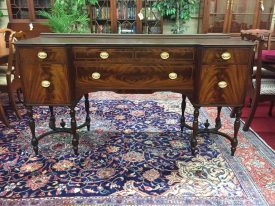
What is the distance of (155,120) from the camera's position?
278cm

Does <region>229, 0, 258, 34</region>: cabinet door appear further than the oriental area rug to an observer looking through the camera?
Yes

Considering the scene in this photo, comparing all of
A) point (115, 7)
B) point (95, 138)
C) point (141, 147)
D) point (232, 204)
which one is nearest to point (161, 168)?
point (141, 147)

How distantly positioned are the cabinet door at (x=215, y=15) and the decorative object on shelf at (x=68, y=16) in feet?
6.80

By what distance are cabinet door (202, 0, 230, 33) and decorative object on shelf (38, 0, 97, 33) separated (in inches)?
81.6

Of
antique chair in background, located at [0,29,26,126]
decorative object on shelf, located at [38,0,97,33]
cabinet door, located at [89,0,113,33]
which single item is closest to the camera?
antique chair in background, located at [0,29,26,126]

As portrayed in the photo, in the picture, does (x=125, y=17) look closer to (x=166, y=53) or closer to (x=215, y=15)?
(x=215, y=15)

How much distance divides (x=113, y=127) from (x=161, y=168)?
84 centimetres

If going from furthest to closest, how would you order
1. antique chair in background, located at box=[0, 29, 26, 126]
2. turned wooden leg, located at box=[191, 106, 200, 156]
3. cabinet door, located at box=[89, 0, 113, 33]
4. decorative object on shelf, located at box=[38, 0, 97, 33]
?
cabinet door, located at box=[89, 0, 113, 33], decorative object on shelf, located at box=[38, 0, 97, 33], antique chair in background, located at box=[0, 29, 26, 126], turned wooden leg, located at box=[191, 106, 200, 156]

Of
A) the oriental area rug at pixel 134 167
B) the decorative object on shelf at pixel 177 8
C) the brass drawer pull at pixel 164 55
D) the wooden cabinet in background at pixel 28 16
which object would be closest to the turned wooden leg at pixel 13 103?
the oriental area rug at pixel 134 167

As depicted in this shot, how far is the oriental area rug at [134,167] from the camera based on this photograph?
1626mm

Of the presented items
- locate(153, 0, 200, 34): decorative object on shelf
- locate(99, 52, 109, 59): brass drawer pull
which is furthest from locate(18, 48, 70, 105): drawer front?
locate(153, 0, 200, 34): decorative object on shelf

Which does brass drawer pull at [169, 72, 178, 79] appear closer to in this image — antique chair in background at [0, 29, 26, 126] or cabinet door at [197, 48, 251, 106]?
cabinet door at [197, 48, 251, 106]

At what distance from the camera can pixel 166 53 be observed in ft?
5.90

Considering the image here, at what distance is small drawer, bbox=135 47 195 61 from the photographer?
1.79 m
